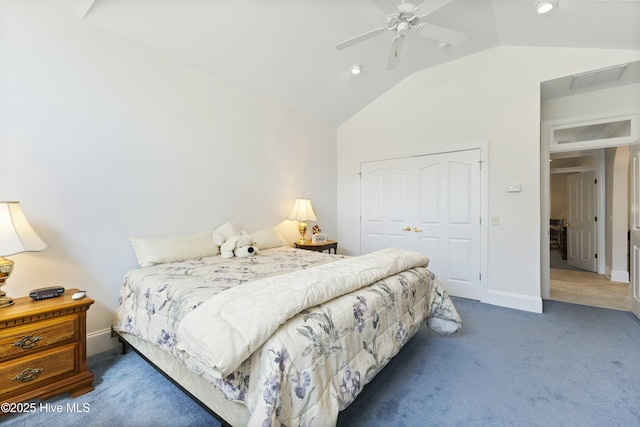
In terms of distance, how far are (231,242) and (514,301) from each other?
336 cm

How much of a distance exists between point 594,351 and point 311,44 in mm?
3914

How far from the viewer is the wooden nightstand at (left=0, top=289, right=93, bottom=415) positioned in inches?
62.3

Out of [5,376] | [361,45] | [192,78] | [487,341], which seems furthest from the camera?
[361,45]

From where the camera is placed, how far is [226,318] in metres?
1.19

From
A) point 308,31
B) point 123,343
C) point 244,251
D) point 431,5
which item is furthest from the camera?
point 308,31

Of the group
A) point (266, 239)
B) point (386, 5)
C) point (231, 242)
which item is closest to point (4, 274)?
point (231, 242)

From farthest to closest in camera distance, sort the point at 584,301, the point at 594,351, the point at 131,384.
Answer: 1. the point at 584,301
2. the point at 594,351
3. the point at 131,384

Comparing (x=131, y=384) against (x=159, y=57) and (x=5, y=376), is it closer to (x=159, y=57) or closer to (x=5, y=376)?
(x=5, y=376)

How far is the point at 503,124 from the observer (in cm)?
353

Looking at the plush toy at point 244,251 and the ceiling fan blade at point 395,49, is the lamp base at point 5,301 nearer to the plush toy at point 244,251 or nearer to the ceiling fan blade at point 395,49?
the plush toy at point 244,251

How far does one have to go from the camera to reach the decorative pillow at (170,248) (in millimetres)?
2435

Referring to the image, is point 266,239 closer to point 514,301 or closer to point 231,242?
point 231,242

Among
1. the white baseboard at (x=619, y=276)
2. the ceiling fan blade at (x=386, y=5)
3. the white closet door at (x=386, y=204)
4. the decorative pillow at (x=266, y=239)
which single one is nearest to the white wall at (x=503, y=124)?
the white closet door at (x=386, y=204)

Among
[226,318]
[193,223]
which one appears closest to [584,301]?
[226,318]
